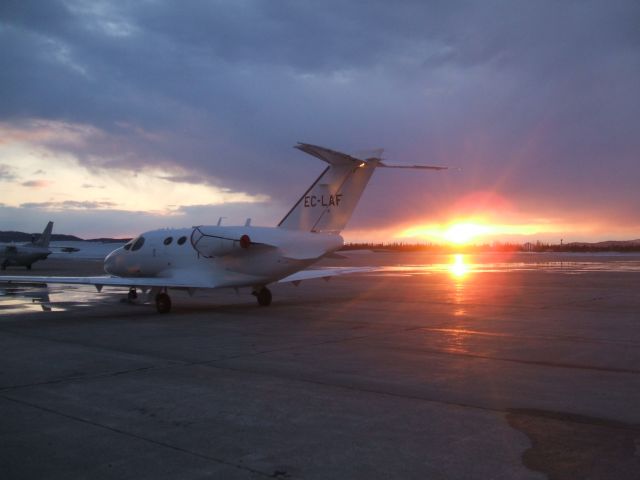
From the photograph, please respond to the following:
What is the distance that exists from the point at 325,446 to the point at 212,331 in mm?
8470

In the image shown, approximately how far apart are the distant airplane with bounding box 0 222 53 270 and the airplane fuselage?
30.1 m

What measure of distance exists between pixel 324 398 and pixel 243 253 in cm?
1071

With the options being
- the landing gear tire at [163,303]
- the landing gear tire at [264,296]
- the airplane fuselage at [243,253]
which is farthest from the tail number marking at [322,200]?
the landing gear tire at [163,303]

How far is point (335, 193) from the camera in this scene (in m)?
17.8

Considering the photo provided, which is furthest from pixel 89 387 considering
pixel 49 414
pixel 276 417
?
pixel 276 417

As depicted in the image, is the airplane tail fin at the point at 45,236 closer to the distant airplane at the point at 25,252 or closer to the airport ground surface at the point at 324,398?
the distant airplane at the point at 25,252

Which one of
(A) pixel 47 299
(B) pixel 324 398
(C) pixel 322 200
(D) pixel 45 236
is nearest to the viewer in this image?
(B) pixel 324 398

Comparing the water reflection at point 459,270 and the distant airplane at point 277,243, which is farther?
the water reflection at point 459,270

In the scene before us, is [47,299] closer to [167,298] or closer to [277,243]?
[167,298]

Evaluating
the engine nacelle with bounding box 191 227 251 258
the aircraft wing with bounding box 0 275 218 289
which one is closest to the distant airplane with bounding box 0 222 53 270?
the aircraft wing with bounding box 0 275 218 289

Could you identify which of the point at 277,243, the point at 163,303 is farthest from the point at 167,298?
the point at 277,243

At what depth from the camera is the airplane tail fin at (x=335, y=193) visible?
17672 mm

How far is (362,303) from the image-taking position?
19688 mm

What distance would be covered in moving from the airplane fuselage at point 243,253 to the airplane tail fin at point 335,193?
45 centimetres
